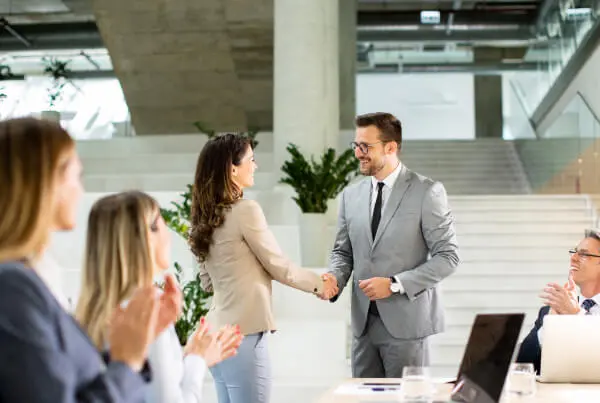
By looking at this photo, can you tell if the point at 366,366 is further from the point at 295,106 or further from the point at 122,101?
the point at 122,101

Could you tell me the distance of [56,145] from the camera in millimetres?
1436

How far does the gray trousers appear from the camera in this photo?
3322 mm

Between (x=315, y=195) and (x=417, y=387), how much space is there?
529 cm

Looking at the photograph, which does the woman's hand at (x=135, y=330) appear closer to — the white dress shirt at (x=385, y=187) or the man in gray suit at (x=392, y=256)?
the man in gray suit at (x=392, y=256)

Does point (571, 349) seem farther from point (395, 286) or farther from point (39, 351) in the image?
point (39, 351)

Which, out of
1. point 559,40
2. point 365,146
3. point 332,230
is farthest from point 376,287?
point 559,40

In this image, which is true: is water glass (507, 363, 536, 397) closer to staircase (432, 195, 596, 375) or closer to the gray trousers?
the gray trousers

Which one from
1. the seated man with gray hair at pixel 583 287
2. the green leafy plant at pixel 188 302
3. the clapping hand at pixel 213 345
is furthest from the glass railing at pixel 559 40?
the clapping hand at pixel 213 345

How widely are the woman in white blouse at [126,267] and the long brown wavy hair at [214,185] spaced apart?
0.99m

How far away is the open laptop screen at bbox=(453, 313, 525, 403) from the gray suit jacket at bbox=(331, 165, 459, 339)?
0.96 metres

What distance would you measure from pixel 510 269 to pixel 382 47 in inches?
529

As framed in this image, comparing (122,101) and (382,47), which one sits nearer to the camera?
(122,101)

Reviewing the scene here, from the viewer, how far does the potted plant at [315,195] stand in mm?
7301

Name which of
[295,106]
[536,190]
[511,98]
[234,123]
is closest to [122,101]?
[234,123]
